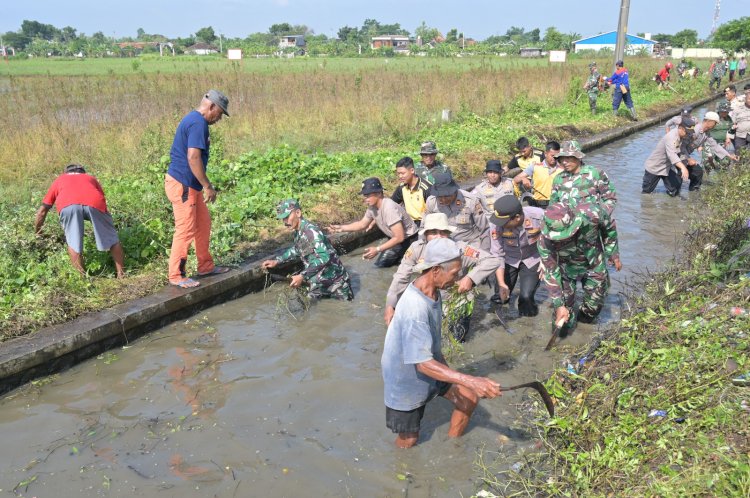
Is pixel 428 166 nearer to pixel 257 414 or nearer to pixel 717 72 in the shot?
pixel 257 414

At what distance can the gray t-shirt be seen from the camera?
353 centimetres

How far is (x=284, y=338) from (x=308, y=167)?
14.8ft

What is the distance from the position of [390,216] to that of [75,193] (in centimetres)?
337

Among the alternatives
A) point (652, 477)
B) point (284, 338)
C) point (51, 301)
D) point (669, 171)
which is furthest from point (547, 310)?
point (669, 171)

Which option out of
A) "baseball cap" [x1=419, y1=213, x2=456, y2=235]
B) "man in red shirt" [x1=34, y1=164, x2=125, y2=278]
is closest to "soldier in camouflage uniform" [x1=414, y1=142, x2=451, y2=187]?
"baseball cap" [x1=419, y1=213, x2=456, y2=235]

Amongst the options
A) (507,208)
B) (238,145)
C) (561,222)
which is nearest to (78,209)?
(507,208)

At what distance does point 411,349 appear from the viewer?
11.6ft

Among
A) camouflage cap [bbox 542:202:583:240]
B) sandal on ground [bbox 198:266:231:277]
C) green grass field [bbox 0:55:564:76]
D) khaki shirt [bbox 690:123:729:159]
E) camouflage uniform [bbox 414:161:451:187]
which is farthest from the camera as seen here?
green grass field [bbox 0:55:564:76]

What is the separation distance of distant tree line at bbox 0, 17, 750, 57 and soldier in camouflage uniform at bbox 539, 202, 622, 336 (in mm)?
51942

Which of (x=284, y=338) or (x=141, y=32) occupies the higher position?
(x=141, y=32)

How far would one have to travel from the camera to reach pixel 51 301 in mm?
5547

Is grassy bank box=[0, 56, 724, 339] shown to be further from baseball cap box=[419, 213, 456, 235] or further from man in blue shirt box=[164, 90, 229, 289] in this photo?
baseball cap box=[419, 213, 456, 235]

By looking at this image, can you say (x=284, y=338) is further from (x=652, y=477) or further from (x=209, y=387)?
(x=652, y=477)

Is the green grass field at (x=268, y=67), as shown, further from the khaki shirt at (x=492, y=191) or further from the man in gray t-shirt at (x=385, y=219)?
the khaki shirt at (x=492, y=191)
